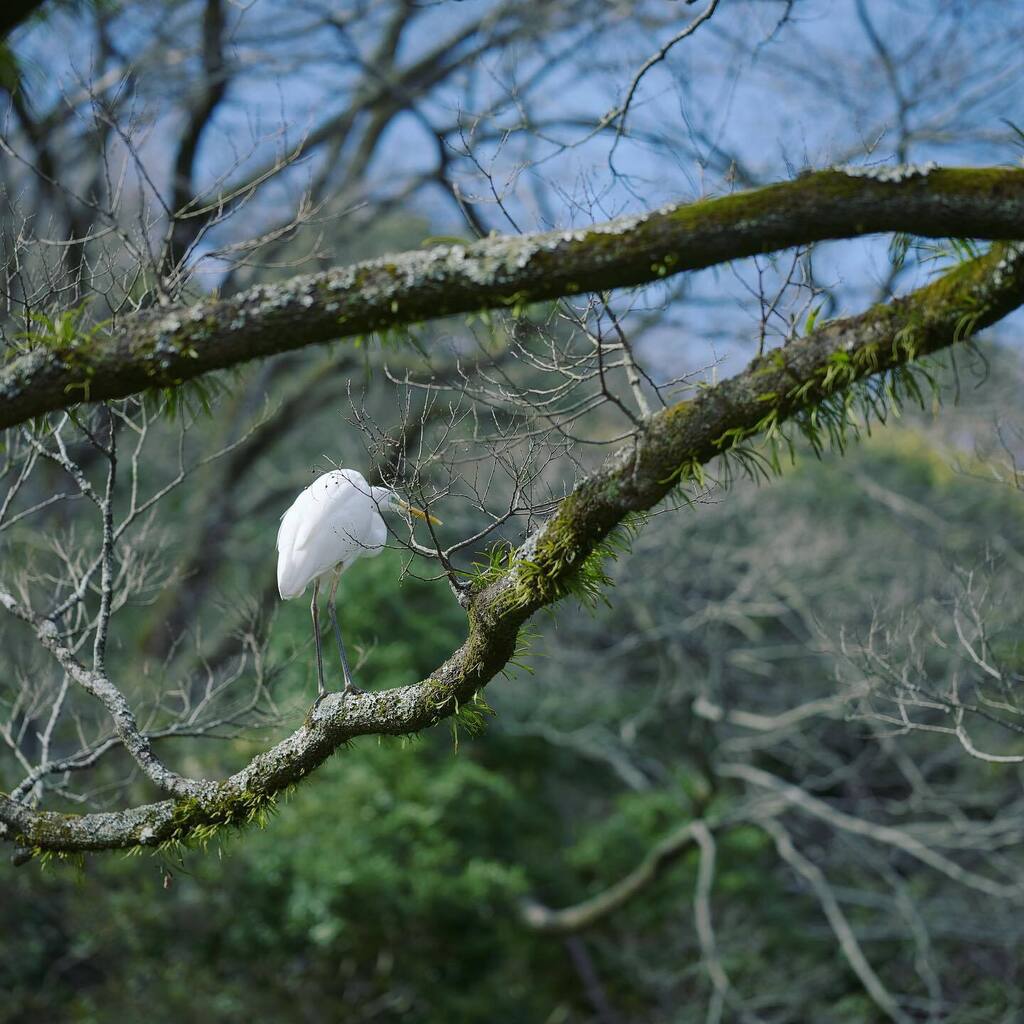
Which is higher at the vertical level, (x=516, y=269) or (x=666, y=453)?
(x=516, y=269)

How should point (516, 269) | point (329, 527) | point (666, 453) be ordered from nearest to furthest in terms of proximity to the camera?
point (516, 269) < point (666, 453) < point (329, 527)

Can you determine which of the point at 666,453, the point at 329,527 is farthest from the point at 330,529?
the point at 666,453

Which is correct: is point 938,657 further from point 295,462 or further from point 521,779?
point 295,462

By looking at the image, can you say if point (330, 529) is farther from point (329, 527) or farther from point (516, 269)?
point (516, 269)

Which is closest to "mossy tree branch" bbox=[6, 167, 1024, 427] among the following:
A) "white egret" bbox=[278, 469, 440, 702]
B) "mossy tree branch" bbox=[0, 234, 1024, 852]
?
"mossy tree branch" bbox=[0, 234, 1024, 852]

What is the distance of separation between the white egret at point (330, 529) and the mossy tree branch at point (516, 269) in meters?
0.65

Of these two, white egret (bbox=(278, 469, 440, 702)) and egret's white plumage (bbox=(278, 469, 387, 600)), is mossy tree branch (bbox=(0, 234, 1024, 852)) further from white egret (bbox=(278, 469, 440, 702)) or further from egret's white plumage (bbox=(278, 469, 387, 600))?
egret's white plumage (bbox=(278, 469, 387, 600))

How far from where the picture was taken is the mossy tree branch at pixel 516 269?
176 centimetres

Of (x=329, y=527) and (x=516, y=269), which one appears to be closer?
(x=516, y=269)

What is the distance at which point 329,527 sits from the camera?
2615 millimetres

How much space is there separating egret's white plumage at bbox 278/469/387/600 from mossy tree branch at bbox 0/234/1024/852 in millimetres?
458

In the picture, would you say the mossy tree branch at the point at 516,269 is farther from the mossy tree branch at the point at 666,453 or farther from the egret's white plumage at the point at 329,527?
the egret's white plumage at the point at 329,527

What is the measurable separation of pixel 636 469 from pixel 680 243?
0.41 meters

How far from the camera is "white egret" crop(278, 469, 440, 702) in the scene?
8.43 feet
